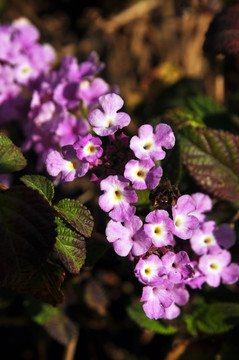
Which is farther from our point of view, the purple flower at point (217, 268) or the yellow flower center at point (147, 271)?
the purple flower at point (217, 268)

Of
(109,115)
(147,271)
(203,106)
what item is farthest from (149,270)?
(203,106)

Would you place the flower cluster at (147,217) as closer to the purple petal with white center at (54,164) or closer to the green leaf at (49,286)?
the purple petal with white center at (54,164)

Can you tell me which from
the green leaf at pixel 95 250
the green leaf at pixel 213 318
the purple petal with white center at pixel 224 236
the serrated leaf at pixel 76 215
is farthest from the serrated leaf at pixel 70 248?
the green leaf at pixel 213 318

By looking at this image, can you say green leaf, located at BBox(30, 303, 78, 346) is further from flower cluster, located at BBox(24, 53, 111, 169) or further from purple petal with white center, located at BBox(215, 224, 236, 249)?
purple petal with white center, located at BBox(215, 224, 236, 249)

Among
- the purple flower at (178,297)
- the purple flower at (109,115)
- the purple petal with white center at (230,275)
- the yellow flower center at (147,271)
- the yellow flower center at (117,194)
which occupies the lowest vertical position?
the purple petal with white center at (230,275)

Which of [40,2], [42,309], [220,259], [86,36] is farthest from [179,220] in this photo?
[40,2]

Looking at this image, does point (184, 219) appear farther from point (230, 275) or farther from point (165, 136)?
point (230, 275)

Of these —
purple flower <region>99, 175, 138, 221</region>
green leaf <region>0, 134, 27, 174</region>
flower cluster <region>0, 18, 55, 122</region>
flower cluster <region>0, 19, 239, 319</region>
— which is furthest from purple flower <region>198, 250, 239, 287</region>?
flower cluster <region>0, 18, 55, 122</region>

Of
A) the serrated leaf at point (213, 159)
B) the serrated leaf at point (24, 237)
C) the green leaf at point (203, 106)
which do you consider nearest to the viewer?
the serrated leaf at point (24, 237)

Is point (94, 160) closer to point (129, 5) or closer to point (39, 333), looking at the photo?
point (39, 333)
